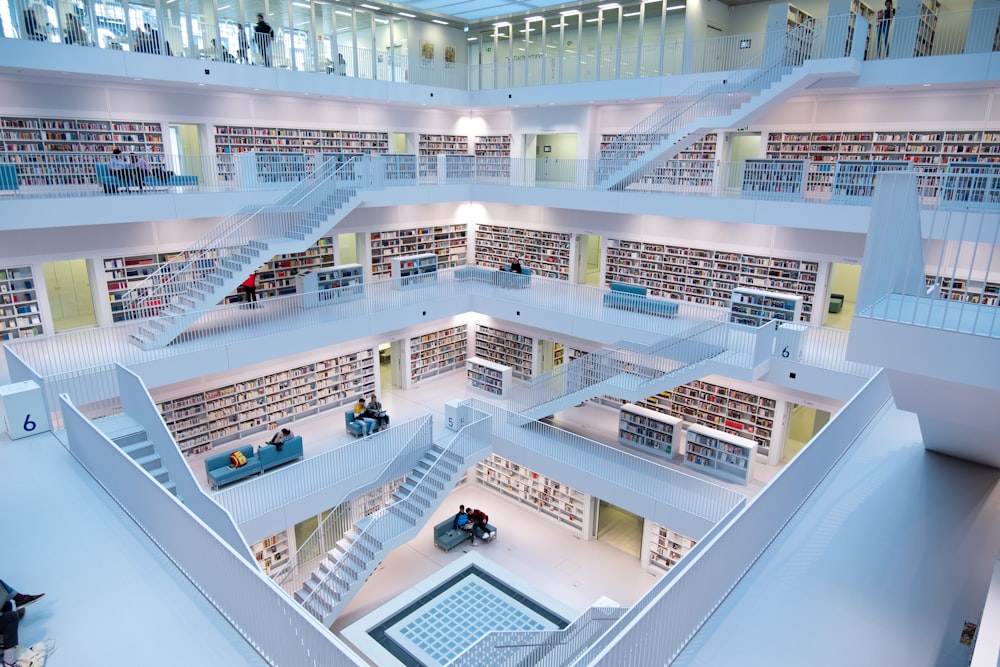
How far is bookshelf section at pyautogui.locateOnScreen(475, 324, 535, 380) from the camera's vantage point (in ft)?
57.1

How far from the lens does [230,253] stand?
13.1 meters

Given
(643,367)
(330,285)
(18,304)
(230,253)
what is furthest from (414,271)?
(18,304)

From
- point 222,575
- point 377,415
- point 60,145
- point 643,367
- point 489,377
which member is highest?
point 60,145

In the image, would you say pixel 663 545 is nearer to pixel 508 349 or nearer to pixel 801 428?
pixel 801 428

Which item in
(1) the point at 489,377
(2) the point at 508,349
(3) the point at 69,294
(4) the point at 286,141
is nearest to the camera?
(4) the point at 286,141

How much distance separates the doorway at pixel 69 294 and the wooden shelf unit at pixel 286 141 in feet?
13.8

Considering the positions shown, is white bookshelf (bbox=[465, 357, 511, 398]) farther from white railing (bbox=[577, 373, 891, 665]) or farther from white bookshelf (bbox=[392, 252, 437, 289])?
white railing (bbox=[577, 373, 891, 665])

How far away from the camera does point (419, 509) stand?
39.6 ft

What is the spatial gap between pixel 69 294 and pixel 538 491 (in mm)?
12750

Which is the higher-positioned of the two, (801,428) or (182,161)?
(182,161)

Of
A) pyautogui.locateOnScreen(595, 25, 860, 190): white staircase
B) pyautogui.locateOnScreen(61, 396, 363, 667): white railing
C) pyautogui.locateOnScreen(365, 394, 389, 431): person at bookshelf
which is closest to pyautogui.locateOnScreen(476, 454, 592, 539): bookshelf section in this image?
pyautogui.locateOnScreen(365, 394, 389, 431): person at bookshelf

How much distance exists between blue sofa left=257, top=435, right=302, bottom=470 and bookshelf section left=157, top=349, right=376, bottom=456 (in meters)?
1.67

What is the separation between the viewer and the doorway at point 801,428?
525 inches

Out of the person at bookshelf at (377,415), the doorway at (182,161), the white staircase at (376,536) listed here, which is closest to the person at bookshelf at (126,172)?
the doorway at (182,161)
